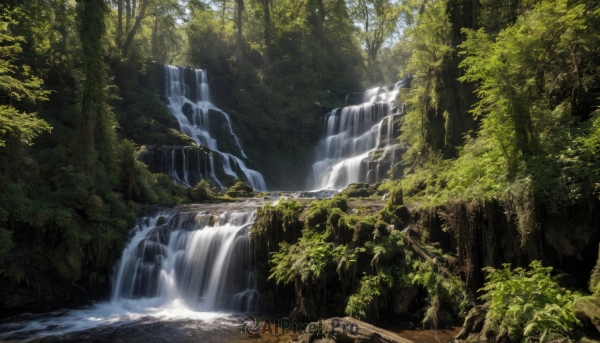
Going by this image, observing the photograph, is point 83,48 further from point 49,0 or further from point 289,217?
point 289,217

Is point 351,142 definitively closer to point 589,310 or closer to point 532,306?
point 532,306

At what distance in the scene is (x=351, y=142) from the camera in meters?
30.3

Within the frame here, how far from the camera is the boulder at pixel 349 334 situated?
788 cm

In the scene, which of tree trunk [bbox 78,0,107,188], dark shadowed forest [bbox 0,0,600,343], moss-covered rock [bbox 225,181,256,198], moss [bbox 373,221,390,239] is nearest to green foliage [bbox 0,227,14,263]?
dark shadowed forest [bbox 0,0,600,343]

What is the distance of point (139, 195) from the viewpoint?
59.8 ft

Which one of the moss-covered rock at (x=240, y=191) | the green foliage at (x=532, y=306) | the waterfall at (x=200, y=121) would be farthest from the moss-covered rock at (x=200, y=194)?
the green foliage at (x=532, y=306)

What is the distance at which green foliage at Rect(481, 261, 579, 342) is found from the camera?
23.4ft

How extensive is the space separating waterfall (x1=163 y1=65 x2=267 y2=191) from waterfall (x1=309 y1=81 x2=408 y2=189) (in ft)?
16.4

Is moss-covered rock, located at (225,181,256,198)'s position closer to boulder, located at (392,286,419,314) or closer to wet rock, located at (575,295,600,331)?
boulder, located at (392,286,419,314)

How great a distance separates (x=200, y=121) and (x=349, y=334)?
26215 mm

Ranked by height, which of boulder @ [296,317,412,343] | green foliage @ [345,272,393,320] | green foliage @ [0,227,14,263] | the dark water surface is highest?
green foliage @ [0,227,14,263]

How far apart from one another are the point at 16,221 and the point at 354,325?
1108 centimetres

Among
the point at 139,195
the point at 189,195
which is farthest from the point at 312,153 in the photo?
the point at 139,195

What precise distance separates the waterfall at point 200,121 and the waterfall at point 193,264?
9802mm
